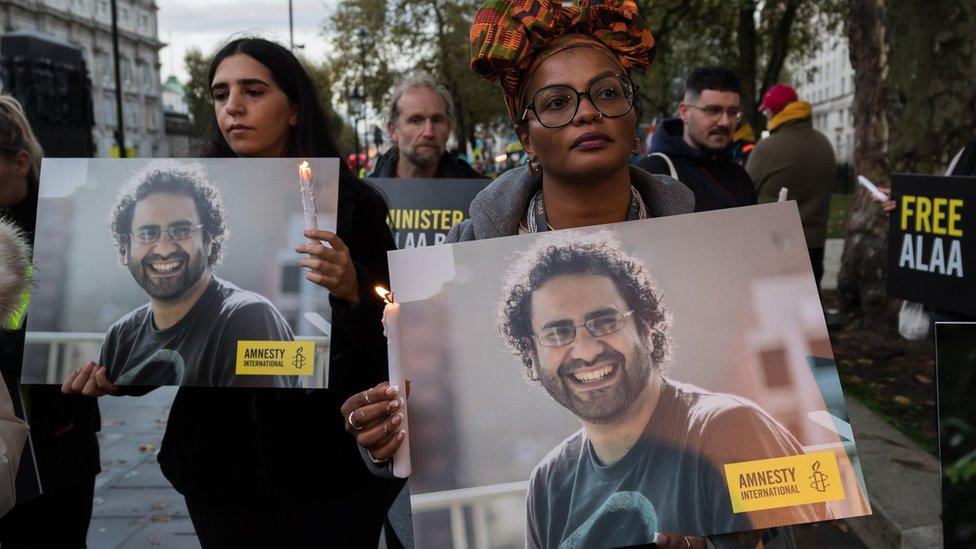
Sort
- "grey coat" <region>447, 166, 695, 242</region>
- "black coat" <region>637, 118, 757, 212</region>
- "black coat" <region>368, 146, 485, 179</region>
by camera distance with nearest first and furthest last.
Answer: "grey coat" <region>447, 166, 695, 242</region>, "black coat" <region>637, 118, 757, 212</region>, "black coat" <region>368, 146, 485, 179</region>

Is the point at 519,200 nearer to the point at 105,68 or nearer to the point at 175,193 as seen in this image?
the point at 175,193

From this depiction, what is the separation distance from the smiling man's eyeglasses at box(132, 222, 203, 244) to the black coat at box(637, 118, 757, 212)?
252cm

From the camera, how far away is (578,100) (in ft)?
6.18

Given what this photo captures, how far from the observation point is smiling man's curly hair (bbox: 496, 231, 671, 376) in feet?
5.45

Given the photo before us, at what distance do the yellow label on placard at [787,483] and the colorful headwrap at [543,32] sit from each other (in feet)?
3.04

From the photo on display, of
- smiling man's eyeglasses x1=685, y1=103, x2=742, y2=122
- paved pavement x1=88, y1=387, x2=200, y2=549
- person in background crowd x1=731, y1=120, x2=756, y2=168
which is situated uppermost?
person in background crowd x1=731, y1=120, x2=756, y2=168

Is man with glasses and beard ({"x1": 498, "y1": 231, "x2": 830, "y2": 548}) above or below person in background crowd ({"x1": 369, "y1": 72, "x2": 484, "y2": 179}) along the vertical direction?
below

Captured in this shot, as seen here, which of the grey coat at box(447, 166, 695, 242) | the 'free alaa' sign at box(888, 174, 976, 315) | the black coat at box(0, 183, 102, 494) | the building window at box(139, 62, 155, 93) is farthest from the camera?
the building window at box(139, 62, 155, 93)

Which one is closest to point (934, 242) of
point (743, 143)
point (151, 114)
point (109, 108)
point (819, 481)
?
point (819, 481)

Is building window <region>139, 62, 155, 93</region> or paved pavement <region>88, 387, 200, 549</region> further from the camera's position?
building window <region>139, 62, 155, 93</region>

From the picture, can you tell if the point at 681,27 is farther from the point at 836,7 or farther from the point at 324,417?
the point at 324,417

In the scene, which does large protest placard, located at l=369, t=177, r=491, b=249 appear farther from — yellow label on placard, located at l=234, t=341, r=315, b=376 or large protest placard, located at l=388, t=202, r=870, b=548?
large protest placard, located at l=388, t=202, r=870, b=548

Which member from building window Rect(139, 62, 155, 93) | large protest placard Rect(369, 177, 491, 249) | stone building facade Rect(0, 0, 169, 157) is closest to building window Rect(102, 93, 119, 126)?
stone building facade Rect(0, 0, 169, 157)

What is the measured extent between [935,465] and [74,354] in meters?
4.43
